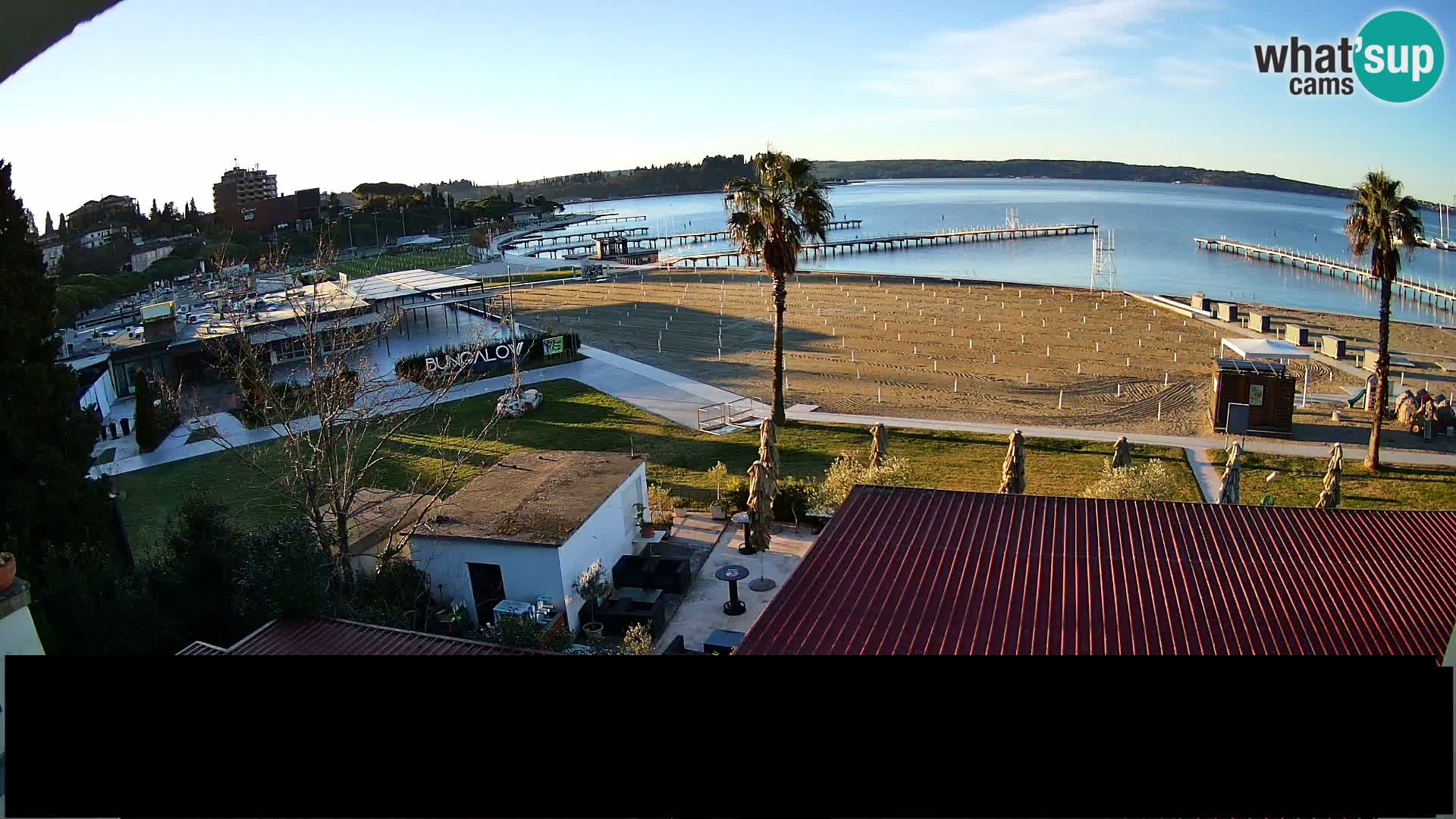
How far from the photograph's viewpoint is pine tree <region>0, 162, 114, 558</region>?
38.4 ft

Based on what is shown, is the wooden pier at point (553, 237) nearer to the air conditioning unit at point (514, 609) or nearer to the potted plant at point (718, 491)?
the potted plant at point (718, 491)

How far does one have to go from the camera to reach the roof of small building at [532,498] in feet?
43.4

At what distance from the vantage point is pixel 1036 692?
100 cm

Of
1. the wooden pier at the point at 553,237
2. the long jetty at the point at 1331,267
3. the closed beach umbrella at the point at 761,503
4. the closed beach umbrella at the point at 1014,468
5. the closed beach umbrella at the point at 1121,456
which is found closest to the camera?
the closed beach umbrella at the point at 761,503

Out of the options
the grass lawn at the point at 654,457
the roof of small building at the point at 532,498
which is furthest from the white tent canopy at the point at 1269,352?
the roof of small building at the point at 532,498

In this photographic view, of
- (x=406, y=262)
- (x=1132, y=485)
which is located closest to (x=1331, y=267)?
(x=1132, y=485)

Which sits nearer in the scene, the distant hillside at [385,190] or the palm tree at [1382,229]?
the palm tree at [1382,229]

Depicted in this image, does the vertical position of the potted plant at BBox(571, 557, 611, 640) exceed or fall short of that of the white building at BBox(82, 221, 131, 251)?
it falls short

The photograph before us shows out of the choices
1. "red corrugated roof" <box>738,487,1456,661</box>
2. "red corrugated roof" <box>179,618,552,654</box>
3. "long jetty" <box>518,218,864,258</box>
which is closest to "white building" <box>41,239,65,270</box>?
"red corrugated roof" <box>179,618,552,654</box>

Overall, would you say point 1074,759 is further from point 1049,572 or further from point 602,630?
point 602,630

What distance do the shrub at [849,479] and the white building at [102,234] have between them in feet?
151

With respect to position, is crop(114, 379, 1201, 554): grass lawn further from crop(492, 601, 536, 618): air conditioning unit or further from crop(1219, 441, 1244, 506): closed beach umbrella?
crop(492, 601, 536, 618): air conditioning unit

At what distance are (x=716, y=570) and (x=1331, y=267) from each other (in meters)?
72.6

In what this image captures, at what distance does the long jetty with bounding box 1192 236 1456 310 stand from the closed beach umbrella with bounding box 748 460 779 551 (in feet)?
121
